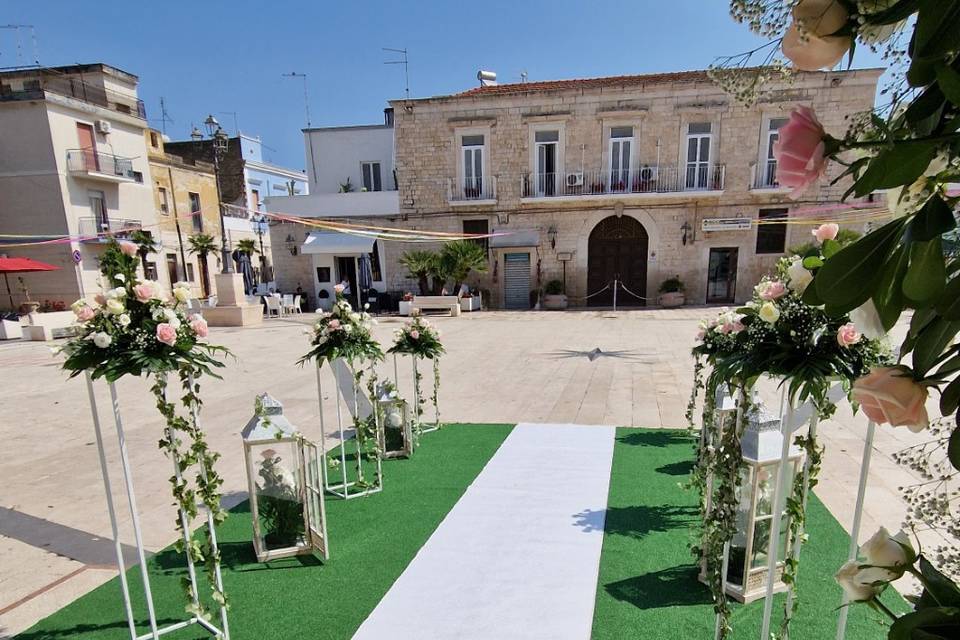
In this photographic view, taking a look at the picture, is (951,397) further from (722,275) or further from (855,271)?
(722,275)

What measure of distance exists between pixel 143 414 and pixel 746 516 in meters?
7.25

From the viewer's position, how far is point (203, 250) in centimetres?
2284

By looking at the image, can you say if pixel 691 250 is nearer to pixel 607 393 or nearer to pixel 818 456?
pixel 607 393

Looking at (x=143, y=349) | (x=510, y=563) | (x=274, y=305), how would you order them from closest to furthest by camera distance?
(x=143, y=349)
(x=510, y=563)
(x=274, y=305)

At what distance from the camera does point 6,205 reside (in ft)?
59.5

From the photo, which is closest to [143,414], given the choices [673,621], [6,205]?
[673,621]

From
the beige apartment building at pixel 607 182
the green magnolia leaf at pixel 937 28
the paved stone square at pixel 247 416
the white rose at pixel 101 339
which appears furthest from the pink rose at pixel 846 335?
the beige apartment building at pixel 607 182

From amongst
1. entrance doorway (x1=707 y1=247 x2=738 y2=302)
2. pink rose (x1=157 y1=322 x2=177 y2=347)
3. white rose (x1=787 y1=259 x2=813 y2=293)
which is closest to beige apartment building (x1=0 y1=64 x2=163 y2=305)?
pink rose (x1=157 y1=322 x2=177 y2=347)

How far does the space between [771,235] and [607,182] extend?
6.13m

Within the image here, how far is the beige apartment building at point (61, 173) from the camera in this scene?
Result: 57.7ft

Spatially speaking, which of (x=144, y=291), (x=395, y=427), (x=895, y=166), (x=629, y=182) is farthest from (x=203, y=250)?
(x=895, y=166)

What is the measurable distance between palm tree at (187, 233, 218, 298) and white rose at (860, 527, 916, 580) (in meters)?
25.7

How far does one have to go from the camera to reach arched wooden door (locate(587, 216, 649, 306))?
17.7 meters

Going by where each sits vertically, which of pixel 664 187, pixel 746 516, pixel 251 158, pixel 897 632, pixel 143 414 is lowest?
pixel 143 414
